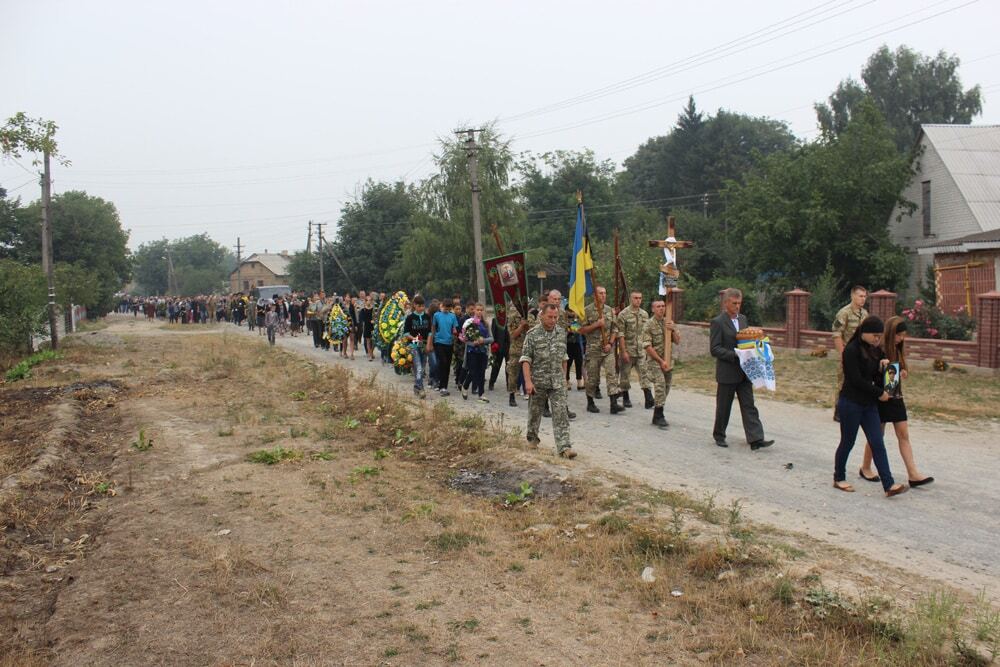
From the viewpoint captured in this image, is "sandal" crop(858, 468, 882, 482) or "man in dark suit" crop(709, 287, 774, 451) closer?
"sandal" crop(858, 468, 882, 482)

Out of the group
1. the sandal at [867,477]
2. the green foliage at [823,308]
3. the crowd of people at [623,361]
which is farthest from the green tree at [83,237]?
the sandal at [867,477]

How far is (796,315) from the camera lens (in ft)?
71.0

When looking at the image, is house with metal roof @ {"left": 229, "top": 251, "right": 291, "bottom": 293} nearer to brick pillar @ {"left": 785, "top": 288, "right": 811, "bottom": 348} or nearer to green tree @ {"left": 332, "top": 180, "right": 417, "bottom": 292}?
green tree @ {"left": 332, "top": 180, "right": 417, "bottom": 292}

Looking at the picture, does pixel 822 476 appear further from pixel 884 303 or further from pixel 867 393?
pixel 884 303

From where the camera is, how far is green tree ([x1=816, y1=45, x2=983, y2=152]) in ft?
194

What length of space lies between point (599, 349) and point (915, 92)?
56571 mm

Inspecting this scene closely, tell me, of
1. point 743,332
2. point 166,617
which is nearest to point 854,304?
point 743,332

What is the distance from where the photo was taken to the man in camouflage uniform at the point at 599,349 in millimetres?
→ 12383

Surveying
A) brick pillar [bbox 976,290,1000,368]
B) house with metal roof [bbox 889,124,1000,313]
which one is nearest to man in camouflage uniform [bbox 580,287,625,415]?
brick pillar [bbox 976,290,1000,368]

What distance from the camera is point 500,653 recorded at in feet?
15.0

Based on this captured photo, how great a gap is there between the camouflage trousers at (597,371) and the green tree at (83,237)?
53.4 m

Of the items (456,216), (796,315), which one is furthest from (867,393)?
(456,216)

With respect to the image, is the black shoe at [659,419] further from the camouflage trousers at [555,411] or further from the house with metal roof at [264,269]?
the house with metal roof at [264,269]

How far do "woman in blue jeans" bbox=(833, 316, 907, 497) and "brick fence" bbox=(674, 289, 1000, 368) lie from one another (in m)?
10.5
